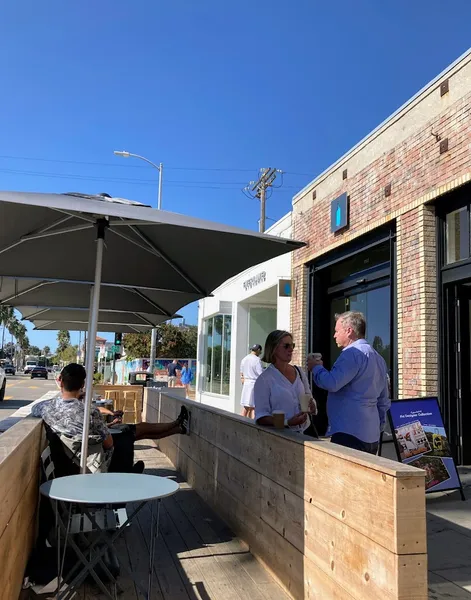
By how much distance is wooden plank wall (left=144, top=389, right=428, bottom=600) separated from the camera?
2029mm

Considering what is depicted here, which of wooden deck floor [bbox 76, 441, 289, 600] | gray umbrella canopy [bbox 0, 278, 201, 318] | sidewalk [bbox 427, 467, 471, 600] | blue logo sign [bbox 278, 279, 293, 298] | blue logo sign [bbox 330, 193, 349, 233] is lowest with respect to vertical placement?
wooden deck floor [bbox 76, 441, 289, 600]

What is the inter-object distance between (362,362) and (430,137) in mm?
4521

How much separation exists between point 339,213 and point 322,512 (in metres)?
6.98

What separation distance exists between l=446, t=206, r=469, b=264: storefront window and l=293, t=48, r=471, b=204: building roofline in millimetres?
1720

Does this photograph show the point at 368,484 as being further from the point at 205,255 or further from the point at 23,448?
the point at 205,255

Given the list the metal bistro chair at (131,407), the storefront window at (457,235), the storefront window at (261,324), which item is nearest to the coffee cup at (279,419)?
the storefront window at (457,235)

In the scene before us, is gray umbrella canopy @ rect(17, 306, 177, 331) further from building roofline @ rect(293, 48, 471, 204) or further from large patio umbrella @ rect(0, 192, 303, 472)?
building roofline @ rect(293, 48, 471, 204)

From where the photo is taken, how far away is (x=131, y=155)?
22.3 meters

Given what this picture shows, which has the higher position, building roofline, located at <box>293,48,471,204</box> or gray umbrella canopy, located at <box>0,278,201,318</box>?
building roofline, located at <box>293,48,471,204</box>

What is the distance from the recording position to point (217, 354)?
17344 millimetres

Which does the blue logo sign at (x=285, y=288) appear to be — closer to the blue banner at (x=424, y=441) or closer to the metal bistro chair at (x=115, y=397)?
the metal bistro chair at (x=115, y=397)

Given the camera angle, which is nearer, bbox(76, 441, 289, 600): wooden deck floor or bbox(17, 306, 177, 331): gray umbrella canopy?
bbox(76, 441, 289, 600): wooden deck floor

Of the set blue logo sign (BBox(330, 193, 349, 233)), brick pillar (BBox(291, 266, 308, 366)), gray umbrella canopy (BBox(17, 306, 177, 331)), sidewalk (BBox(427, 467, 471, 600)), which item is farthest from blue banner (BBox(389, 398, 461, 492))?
brick pillar (BBox(291, 266, 308, 366))

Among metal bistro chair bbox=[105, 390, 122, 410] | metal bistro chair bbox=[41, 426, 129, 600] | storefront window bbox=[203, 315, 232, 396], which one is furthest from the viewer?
storefront window bbox=[203, 315, 232, 396]
